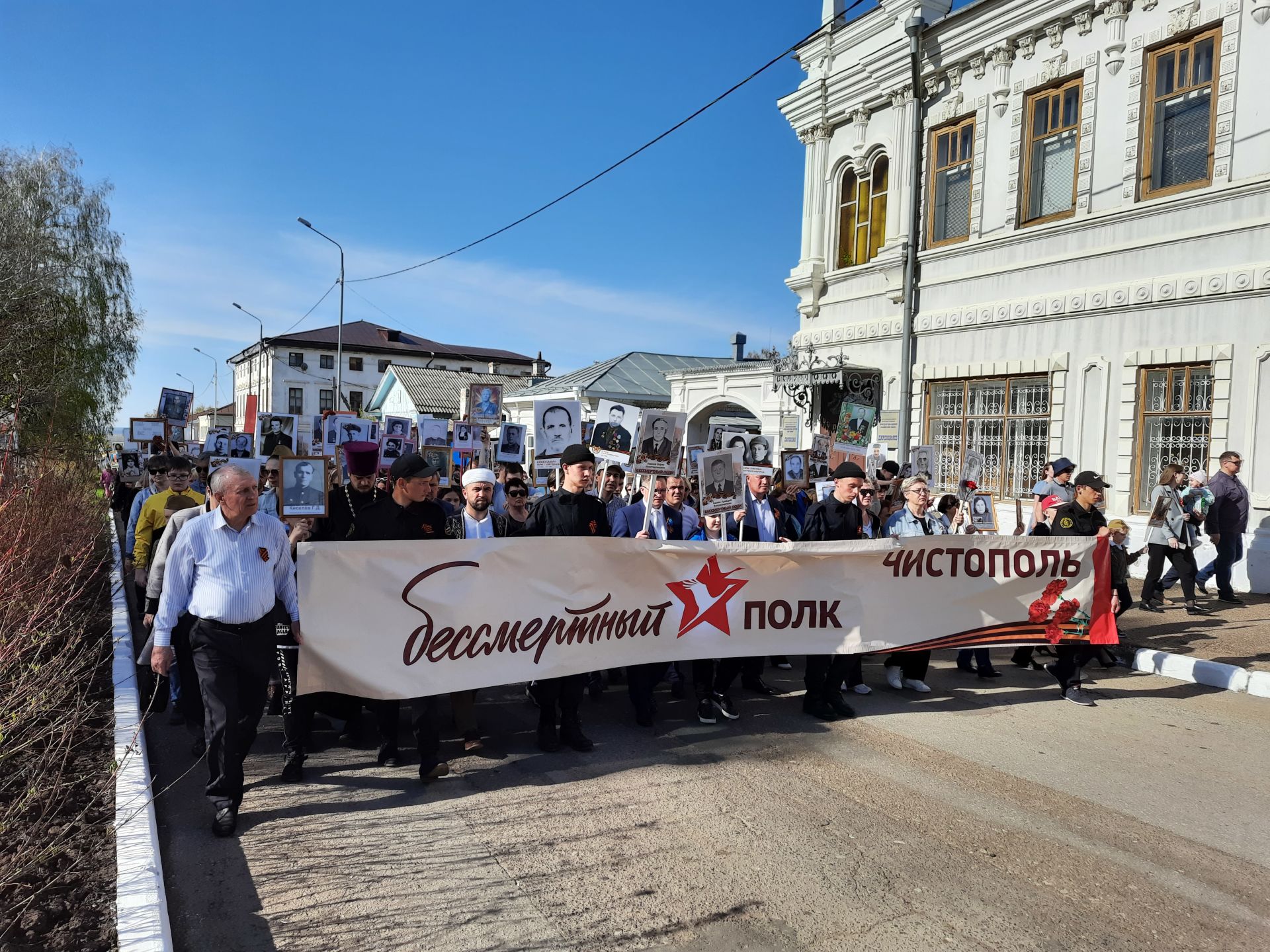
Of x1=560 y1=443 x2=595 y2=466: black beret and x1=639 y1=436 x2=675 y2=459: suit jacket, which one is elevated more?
x1=639 y1=436 x2=675 y2=459: suit jacket

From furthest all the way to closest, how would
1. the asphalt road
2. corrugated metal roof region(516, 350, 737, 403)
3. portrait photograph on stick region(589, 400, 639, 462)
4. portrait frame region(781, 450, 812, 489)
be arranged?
corrugated metal roof region(516, 350, 737, 403), portrait frame region(781, 450, 812, 489), portrait photograph on stick region(589, 400, 639, 462), the asphalt road

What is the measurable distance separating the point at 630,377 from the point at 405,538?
107 feet

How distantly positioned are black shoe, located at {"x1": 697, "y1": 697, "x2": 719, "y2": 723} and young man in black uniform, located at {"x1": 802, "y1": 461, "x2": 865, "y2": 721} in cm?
75

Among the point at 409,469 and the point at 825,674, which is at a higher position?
the point at 409,469

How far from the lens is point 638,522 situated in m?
7.70

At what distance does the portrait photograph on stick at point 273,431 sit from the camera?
41.5ft

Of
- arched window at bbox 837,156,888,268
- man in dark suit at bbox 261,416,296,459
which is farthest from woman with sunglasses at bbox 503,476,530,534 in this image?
arched window at bbox 837,156,888,268

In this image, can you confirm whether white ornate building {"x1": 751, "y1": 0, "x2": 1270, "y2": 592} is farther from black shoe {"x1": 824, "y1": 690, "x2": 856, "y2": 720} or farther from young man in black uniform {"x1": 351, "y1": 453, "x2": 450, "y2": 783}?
young man in black uniform {"x1": 351, "y1": 453, "x2": 450, "y2": 783}

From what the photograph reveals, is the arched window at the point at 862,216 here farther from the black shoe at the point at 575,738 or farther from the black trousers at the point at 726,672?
the black shoe at the point at 575,738

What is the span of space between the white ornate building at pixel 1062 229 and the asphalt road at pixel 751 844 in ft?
28.6

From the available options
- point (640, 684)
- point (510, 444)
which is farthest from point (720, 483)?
point (510, 444)

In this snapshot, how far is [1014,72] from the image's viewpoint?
1641 centimetres

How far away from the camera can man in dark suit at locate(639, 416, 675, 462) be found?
A: 7.56 meters

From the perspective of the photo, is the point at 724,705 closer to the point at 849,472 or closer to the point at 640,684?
the point at 640,684
